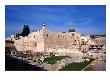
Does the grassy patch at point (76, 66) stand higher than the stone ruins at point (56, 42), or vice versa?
the stone ruins at point (56, 42)

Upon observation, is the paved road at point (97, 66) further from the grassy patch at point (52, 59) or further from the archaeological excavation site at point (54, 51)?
the grassy patch at point (52, 59)

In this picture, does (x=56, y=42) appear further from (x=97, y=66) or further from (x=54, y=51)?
(x=97, y=66)

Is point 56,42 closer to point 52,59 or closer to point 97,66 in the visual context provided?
point 52,59

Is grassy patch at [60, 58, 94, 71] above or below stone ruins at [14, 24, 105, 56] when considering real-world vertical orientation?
below

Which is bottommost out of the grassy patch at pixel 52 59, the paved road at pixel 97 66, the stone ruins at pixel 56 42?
the paved road at pixel 97 66

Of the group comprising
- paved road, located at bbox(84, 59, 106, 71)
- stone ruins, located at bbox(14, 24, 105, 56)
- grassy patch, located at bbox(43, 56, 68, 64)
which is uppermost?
stone ruins, located at bbox(14, 24, 105, 56)

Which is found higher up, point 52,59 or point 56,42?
point 56,42

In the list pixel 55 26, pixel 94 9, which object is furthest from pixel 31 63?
pixel 94 9

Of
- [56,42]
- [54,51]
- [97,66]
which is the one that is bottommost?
[97,66]

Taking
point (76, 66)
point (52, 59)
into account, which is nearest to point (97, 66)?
point (76, 66)

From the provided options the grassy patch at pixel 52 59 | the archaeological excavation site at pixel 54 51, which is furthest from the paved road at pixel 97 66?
the grassy patch at pixel 52 59

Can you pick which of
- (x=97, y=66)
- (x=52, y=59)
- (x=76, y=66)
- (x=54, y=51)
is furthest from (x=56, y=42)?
(x=97, y=66)

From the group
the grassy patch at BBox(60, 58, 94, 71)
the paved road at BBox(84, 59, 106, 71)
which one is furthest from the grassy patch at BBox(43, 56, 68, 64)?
the paved road at BBox(84, 59, 106, 71)

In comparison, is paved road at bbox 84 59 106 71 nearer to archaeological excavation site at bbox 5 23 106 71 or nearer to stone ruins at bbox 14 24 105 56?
archaeological excavation site at bbox 5 23 106 71
